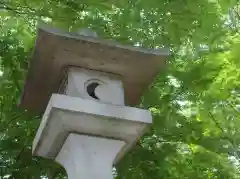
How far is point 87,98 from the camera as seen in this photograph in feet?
6.69

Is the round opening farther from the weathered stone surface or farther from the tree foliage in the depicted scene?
the tree foliage

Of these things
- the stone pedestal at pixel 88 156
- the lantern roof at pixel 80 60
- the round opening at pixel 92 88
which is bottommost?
the stone pedestal at pixel 88 156

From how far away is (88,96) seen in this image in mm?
2074

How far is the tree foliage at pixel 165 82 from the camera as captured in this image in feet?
9.28

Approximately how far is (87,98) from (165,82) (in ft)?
4.11

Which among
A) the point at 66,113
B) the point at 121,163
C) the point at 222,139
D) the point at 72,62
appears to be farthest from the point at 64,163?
the point at 222,139

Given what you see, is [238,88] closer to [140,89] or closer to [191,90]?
[191,90]

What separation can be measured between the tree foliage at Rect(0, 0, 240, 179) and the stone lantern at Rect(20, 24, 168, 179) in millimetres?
610

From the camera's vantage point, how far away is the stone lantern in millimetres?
1930

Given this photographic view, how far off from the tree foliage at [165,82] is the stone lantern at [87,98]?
2.00 ft

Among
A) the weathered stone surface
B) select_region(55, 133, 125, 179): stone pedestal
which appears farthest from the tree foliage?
select_region(55, 133, 125, 179): stone pedestal

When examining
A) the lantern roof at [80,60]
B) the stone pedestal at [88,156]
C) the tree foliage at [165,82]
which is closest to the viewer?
the stone pedestal at [88,156]

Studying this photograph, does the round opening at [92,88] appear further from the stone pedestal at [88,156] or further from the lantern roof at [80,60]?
the stone pedestal at [88,156]

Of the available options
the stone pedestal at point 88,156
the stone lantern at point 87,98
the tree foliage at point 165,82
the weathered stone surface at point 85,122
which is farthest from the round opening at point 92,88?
the tree foliage at point 165,82
